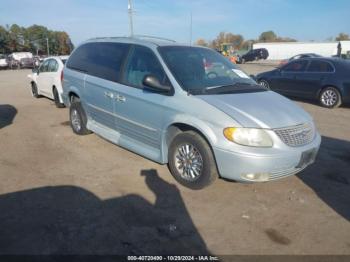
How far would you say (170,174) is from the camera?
16.2ft

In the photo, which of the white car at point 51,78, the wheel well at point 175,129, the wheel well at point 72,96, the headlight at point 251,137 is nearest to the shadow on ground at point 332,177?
the headlight at point 251,137

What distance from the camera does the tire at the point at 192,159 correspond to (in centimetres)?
419

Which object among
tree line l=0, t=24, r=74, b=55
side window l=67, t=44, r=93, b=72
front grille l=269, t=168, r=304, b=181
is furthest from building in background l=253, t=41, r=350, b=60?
front grille l=269, t=168, r=304, b=181

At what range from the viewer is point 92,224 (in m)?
3.57

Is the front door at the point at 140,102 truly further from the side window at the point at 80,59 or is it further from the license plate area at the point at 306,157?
the license plate area at the point at 306,157

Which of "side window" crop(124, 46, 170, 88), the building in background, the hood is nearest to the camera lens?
the hood

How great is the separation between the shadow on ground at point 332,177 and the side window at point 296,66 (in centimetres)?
558

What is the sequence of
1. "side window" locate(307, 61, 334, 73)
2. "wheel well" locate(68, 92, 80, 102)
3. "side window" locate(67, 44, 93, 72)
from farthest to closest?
"side window" locate(307, 61, 334, 73)
"wheel well" locate(68, 92, 80, 102)
"side window" locate(67, 44, 93, 72)

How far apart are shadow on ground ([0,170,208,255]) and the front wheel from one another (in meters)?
8.00

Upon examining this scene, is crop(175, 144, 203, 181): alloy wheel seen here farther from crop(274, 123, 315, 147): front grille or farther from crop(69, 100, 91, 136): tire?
crop(69, 100, 91, 136): tire

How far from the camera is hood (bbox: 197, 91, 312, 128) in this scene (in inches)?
157

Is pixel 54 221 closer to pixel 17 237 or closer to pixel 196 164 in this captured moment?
pixel 17 237

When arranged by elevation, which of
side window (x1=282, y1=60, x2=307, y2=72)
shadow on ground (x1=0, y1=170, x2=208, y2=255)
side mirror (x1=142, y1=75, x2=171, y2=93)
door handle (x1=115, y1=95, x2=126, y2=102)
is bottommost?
shadow on ground (x1=0, y1=170, x2=208, y2=255)

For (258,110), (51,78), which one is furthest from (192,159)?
(51,78)
